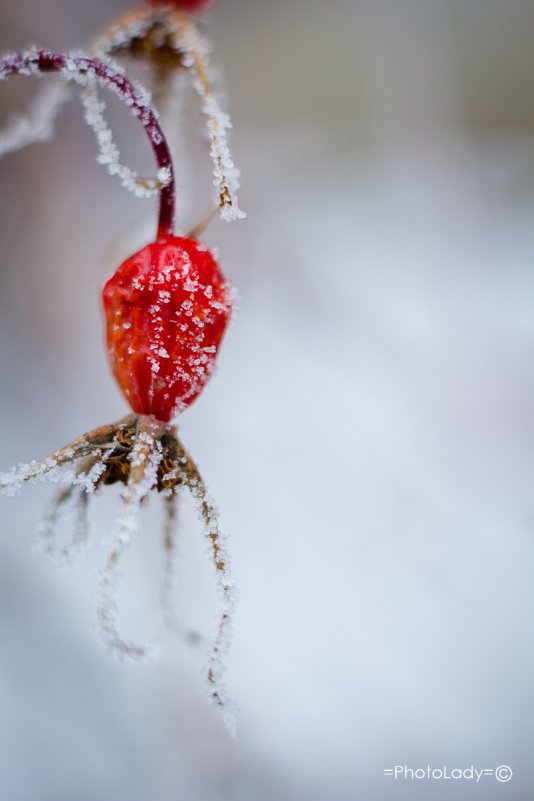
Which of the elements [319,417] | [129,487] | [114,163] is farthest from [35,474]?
[319,417]

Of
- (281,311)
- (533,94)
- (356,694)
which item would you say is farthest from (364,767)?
(533,94)

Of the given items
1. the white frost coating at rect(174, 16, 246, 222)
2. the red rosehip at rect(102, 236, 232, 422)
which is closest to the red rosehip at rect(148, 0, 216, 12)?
the white frost coating at rect(174, 16, 246, 222)

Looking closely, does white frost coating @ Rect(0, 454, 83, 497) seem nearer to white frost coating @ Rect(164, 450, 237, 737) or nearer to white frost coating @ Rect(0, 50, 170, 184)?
white frost coating @ Rect(164, 450, 237, 737)

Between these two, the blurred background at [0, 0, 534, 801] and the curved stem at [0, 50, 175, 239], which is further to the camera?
the blurred background at [0, 0, 534, 801]

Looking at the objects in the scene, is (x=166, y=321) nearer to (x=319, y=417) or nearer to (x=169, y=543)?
(x=169, y=543)

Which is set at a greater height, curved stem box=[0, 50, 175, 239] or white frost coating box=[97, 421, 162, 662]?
curved stem box=[0, 50, 175, 239]

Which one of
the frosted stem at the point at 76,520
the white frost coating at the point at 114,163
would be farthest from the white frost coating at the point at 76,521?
the white frost coating at the point at 114,163

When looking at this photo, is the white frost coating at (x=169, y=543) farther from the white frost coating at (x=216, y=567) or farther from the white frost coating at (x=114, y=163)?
the white frost coating at (x=114, y=163)
